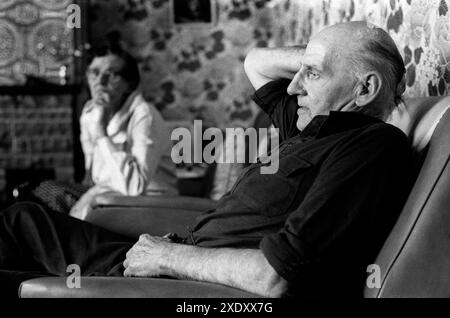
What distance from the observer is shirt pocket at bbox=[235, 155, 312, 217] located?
1.64 meters

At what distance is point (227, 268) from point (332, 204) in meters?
0.26

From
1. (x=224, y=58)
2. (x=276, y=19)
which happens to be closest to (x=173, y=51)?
(x=224, y=58)

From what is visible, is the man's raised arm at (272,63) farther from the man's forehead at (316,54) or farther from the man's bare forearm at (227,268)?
the man's bare forearm at (227,268)

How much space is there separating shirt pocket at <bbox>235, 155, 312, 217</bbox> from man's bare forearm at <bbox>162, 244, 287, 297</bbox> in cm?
15

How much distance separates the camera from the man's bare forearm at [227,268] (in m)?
1.45

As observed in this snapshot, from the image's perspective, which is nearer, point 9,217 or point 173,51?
point 9,217

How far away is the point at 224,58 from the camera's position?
5.96 m

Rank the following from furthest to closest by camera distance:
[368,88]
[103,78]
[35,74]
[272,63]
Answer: [35,74] < [103,78] < [272,63] < [368,88]

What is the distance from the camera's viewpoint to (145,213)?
8.50 feet

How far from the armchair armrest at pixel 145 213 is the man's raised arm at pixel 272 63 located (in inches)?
22.0

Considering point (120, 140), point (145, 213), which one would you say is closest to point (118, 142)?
point (120, 140)

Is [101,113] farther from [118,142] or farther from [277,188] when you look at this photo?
[277,188]
